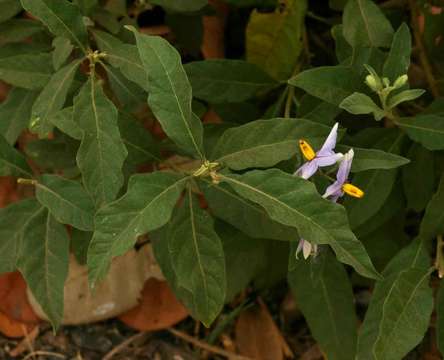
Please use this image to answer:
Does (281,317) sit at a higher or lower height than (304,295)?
lower

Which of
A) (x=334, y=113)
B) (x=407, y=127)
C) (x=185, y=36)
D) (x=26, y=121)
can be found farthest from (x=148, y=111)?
(x=407, y=127)

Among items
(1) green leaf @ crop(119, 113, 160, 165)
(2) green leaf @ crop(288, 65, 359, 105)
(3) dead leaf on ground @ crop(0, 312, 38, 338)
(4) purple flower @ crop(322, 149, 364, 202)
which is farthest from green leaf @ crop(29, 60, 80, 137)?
(3) dead leaf on ground @ crop(0, 312, 38, 338)

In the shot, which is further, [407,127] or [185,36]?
[185,36]

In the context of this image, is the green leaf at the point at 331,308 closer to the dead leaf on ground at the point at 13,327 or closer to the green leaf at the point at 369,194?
the green leaf at the point at 369,194

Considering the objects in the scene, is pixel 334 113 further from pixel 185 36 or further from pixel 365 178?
pixel 185 36

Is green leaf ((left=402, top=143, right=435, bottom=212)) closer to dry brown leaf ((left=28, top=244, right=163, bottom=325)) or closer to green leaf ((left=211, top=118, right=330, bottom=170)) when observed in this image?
green leaf ((left=211, top=118, right=330, bottom=170))

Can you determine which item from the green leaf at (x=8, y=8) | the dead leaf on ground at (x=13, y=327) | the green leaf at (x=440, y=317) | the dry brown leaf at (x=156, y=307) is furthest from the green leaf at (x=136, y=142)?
the dead leaf on ground at (x=13, y=327)
